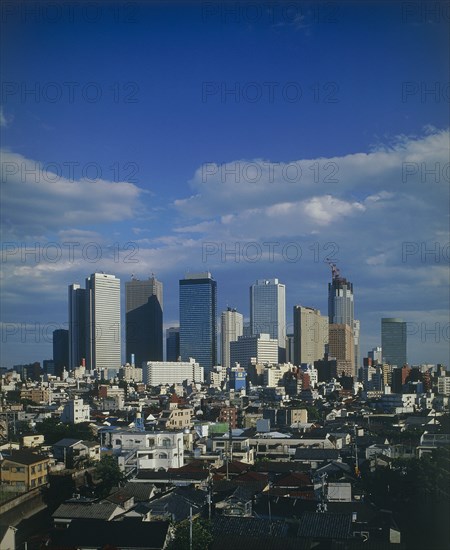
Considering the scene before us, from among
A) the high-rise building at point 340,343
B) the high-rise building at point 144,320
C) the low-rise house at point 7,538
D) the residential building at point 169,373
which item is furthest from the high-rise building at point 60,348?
the low-rise house at point 7,538

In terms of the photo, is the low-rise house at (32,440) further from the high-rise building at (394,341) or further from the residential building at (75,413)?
the high-rise building at (394,341)

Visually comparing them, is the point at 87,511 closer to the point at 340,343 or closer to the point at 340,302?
the point at 340,343

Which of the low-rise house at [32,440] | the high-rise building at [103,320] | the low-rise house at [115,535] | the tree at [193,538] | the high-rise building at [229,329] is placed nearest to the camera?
the tree at [193,538]

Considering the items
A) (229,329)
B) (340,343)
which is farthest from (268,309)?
(340,343)

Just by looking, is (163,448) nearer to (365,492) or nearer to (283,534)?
(365,492)

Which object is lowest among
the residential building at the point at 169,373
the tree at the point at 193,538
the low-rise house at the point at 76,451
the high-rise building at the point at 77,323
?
the residential building at the point at 169,373

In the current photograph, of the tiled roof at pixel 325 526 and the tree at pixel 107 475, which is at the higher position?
the tiled roof at pixel 325 526

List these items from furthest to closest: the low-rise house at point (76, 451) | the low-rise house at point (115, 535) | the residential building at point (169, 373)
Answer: the residential building at point (169, 373), the low-rise house at point (76, 451), the low-rise house at point (115, 535)
